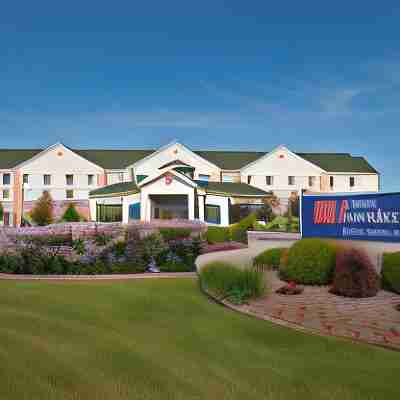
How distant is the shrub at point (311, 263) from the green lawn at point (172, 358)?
3.88 metres

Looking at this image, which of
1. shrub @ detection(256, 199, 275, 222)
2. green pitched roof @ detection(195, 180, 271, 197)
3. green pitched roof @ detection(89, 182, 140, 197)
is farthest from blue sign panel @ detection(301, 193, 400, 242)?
shrub @ detection(256, 199, 275, 222)

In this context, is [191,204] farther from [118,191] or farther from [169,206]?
[118,191]

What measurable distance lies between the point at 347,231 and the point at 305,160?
45.1 m

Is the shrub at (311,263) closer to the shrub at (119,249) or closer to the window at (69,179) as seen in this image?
the shrub at (119,249)

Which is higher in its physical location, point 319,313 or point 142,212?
point 142,212

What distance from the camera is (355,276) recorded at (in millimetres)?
11320

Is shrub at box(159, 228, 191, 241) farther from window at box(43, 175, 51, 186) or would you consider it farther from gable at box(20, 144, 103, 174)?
window at box(43, 175, 51, 186)

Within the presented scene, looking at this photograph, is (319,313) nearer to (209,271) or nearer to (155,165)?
(209,271)

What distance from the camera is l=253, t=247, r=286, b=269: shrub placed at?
1495 cm

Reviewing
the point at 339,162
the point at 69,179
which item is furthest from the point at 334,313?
the point at 339,162

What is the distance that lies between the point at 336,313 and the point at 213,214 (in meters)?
30.4

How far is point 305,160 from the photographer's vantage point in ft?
190

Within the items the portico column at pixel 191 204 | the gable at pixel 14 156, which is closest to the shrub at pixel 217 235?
the portico column at pixel 191 204

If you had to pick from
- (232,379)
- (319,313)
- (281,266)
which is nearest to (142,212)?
(281,266)
